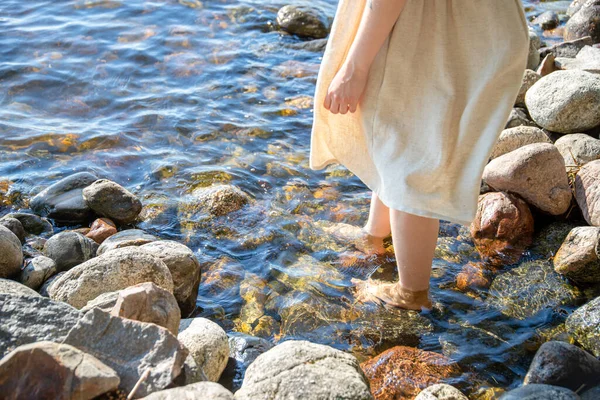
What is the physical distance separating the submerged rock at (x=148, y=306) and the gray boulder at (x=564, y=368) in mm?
1592

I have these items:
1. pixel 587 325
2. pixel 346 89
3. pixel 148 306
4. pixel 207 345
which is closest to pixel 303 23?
pixel 346 89

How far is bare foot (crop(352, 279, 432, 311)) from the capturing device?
3531mm

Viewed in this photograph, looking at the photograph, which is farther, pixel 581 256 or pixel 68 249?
pixel 68 249

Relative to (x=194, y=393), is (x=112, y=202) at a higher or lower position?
lower

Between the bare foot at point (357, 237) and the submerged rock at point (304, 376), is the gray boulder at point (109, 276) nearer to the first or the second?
the submerged rock at point (304, 376)

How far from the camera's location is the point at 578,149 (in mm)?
4539

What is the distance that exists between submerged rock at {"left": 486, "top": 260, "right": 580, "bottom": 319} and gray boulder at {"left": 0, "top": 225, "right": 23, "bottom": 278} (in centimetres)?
262

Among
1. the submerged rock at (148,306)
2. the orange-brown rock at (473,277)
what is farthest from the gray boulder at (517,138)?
the submerged rock at (148,306)

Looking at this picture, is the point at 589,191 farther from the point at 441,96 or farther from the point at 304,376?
the point at 304,376

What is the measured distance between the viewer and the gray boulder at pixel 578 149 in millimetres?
4465

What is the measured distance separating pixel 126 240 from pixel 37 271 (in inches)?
20.9

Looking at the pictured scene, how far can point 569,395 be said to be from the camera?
8.38 ft

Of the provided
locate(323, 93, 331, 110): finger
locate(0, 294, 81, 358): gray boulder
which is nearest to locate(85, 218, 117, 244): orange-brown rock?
locate(0, 294, 81, 358): gray boulder

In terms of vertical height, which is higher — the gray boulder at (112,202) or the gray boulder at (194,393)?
the gray boulder at (194,393)
